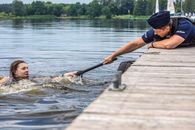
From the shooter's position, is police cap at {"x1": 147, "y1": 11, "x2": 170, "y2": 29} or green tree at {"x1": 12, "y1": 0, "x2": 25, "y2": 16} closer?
police cap at {"x1": 147, "y1": 11, "x2": 170, "y2": 29}

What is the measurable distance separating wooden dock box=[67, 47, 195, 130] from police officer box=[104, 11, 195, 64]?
202 cm

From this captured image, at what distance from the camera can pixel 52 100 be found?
1084cm

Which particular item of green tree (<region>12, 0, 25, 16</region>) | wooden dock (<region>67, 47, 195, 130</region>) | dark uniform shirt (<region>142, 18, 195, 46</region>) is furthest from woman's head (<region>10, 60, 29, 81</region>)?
green tree (<region>12, 0, 25, 16</region>)

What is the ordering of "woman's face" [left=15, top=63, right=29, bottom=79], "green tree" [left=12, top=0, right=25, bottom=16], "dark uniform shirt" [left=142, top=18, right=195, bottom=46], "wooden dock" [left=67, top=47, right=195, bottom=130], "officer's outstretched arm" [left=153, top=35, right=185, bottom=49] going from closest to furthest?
"wooden dock" [left=67, top=47, right=195, bottom=130] → "dark uniform shirt" [left=142, top=18, right=195, bottom=46] → "officer's outstretched arm" [left=153, top=35, right=185, bottom=49] → "woman's face" [left=15, top=63, right=29, bottom=79] → "green tree" [left=12, top=0, right=25, bottom=16]

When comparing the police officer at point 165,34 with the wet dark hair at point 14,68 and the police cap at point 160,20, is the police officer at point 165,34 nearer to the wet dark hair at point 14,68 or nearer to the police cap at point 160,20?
the police cap at point 160,20

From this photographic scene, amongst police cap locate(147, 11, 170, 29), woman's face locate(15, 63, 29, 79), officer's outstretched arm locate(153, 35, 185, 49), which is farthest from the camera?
woman's face locate(15, 63, 29, 79)

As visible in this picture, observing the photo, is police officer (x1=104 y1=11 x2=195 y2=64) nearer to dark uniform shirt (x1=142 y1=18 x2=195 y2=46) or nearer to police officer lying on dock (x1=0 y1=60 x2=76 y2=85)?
dark uniform shirt (x1=142 y1=18 x2=195 y2=46)

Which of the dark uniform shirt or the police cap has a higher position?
the police cap

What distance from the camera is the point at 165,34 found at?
35.6 feet

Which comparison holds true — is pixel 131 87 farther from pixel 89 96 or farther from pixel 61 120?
pixel 89 96

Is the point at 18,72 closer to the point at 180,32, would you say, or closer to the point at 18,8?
the point at 180,32

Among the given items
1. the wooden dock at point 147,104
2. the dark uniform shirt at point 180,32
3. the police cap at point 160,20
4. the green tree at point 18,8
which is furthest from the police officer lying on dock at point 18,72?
the green tree at point 18,8

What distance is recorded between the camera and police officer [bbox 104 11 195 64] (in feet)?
33.7

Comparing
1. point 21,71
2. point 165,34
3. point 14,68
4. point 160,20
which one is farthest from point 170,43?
point 14,68
